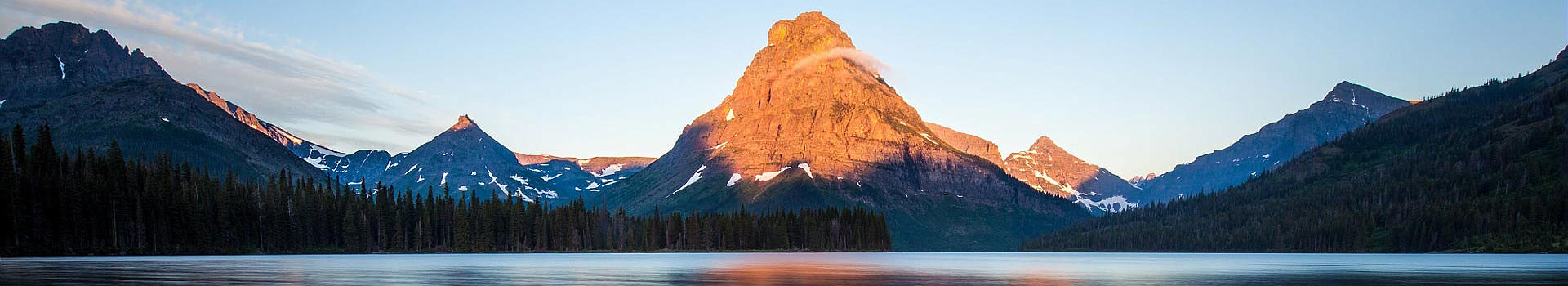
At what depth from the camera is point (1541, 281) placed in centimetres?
7081

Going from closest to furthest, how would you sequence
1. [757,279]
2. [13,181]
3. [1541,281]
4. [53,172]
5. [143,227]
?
[1541,281]
[757,279]
[13,181]
[53,172]
[143,227]

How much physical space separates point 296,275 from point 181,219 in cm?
10941

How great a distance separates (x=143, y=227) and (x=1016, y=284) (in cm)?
14290

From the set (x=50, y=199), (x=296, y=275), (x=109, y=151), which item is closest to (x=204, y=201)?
(x=109, y=151)

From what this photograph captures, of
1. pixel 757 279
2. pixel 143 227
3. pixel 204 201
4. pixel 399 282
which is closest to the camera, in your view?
pixel 399 282

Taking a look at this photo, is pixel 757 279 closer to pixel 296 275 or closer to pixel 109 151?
pixel 296 275

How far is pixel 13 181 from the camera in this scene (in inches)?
5522

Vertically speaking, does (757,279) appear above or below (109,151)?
below

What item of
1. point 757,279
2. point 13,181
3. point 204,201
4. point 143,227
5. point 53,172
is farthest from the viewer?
point 204,201

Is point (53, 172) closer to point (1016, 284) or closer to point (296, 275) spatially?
point (296, 275)

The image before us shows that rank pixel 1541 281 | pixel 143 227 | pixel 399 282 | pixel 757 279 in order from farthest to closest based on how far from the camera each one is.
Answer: pixel 143 227 → pixel 757 279 → pixel 1541 281 → pixel 399 282

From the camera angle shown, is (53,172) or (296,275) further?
(53,172)

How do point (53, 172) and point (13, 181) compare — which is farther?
point (53, 172)

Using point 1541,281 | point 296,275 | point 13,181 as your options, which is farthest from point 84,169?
point 1541,281
